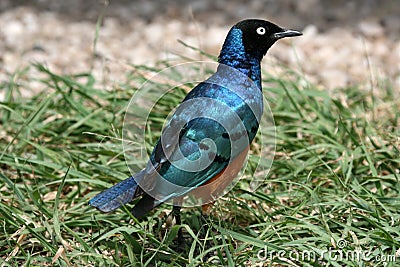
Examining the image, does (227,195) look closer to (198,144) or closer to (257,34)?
(198,144)

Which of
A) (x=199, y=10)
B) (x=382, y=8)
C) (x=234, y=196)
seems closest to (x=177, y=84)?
(x=234, y=196)

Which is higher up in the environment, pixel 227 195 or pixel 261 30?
pixel 261 30

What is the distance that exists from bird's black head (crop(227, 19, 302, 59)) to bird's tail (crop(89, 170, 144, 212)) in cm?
84

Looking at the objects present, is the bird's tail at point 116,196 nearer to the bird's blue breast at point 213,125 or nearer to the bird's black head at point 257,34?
the bird's blue breast at point 213,125

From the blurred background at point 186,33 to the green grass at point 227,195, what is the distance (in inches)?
36.1

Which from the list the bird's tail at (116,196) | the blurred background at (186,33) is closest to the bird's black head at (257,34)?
the bird's tail at (116,196)

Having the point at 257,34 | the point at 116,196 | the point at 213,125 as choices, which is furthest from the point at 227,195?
the point at 257,34

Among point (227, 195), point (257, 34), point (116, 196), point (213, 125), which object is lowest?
point (227, 195)

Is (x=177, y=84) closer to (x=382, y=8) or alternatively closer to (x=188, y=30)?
(x=188, y=30)

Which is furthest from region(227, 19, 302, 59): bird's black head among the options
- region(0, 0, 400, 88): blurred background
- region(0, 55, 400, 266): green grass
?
region(0, 0, 400, 88): blurred background

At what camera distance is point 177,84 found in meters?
4.76

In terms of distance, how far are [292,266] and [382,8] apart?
4076mm

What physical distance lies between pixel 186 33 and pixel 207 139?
10.9 feet

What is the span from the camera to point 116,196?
3109 mm
